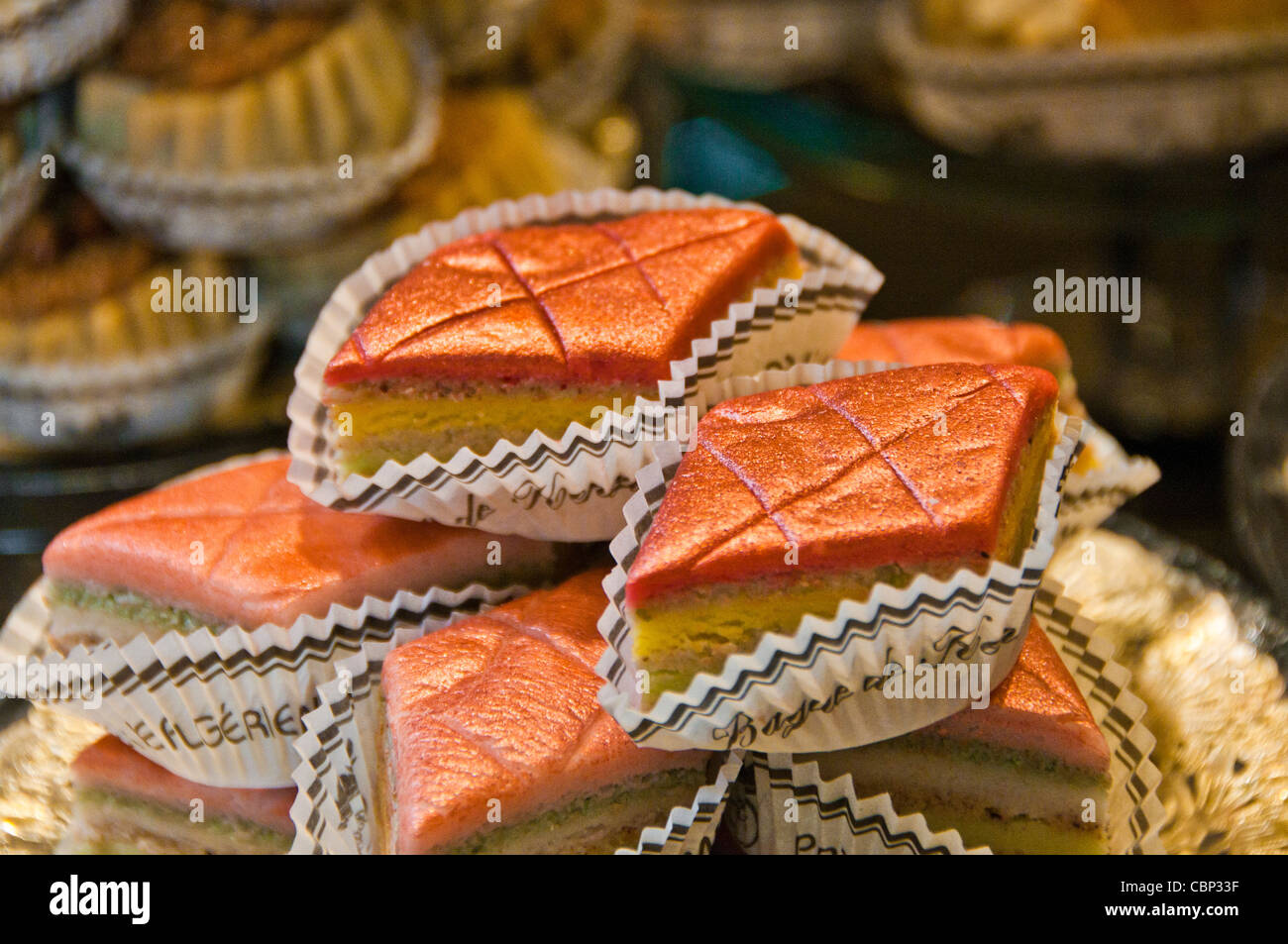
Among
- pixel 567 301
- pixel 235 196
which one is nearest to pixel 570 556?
pixel 567 301

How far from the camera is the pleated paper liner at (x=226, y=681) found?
4.91ft

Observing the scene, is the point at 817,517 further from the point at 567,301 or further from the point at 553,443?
the point at 567,301

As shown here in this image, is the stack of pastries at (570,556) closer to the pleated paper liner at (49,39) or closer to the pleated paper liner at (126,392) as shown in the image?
the pleated paper liner at (126,392)

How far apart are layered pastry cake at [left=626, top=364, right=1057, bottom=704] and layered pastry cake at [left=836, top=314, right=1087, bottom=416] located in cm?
37

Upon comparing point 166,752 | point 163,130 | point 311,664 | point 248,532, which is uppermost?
point 163,130

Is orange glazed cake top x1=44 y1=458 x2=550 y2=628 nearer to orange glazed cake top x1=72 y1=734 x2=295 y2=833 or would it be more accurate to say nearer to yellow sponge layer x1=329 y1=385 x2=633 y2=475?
yellow sponge layer x1=329 y1=385 x2=633 y2=475

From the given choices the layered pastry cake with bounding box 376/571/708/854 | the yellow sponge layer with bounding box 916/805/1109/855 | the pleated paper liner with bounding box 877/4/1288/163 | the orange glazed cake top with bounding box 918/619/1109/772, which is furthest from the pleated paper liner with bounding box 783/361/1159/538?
the pleated paper liner with bounding box 877/4/1288/163

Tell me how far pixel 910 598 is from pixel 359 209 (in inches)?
78.0

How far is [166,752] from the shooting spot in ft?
5.22

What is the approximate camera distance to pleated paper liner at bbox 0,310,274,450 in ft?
8.82

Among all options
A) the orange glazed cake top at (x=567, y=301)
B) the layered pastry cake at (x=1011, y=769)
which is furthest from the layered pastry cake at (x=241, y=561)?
the layered pastry cake at (x=1011, y=769)

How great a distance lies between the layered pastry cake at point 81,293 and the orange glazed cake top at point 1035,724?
6.56 feet
